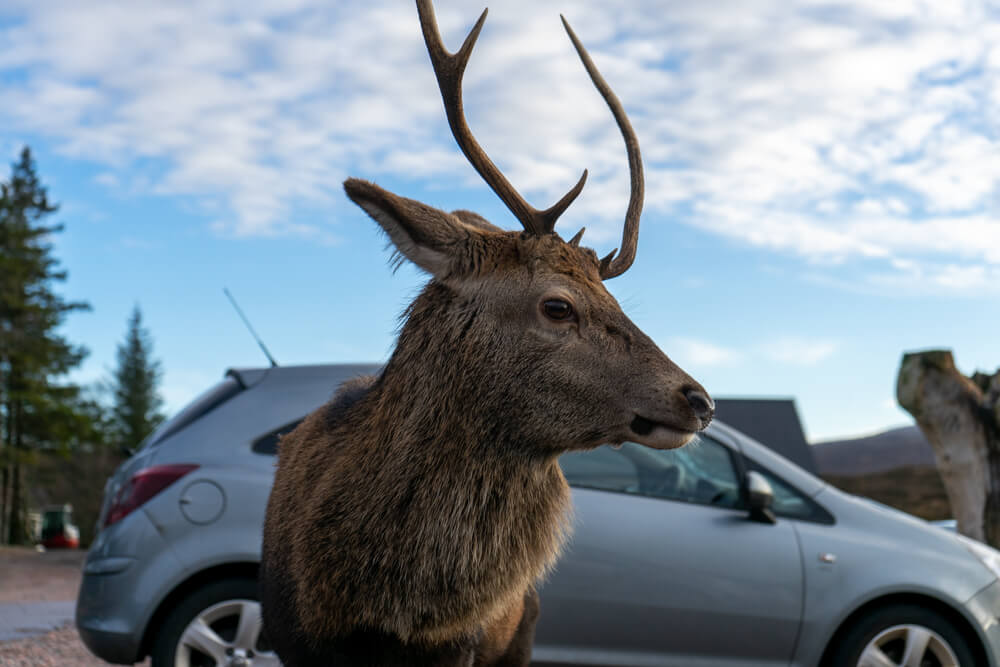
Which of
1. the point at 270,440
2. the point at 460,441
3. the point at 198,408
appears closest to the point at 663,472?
the point at 270,440

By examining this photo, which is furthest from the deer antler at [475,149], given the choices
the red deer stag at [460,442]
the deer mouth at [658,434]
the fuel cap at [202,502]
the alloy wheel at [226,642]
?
the alloy wheel at [226,642]

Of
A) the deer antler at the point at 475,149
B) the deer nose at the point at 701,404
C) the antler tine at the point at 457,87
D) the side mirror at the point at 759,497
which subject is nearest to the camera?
the deer nose at the point at 701,404

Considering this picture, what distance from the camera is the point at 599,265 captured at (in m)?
3.46

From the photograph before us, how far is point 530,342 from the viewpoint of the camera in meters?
3.07

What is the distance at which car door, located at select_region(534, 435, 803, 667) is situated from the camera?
5.34 m

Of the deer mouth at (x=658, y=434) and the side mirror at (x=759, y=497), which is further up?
the deer mouth at (x=658, y=434)

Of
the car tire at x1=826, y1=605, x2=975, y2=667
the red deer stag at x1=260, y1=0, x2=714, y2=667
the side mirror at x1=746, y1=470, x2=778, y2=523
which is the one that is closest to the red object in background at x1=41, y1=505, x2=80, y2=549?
the side mirror at x1=746, y1=470, x2=778, y2=523

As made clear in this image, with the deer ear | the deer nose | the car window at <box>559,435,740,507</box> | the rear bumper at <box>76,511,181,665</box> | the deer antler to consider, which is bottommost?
the rear bumper at <box>76,511,181,665</box>

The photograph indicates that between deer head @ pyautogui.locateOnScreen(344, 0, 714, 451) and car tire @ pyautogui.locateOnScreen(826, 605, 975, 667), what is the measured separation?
3426mm

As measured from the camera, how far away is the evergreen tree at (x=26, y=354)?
36.5 metres

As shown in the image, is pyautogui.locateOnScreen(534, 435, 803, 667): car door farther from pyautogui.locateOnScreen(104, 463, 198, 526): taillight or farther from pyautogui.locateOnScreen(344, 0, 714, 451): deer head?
pyautogui.locateOnScreen(344, 0, 714, 451): deer head

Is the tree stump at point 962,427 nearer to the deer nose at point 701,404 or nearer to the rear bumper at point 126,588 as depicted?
the rear bumper at point 126,588

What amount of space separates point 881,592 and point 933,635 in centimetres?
43

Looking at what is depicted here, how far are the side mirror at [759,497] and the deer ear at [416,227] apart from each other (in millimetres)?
2998
